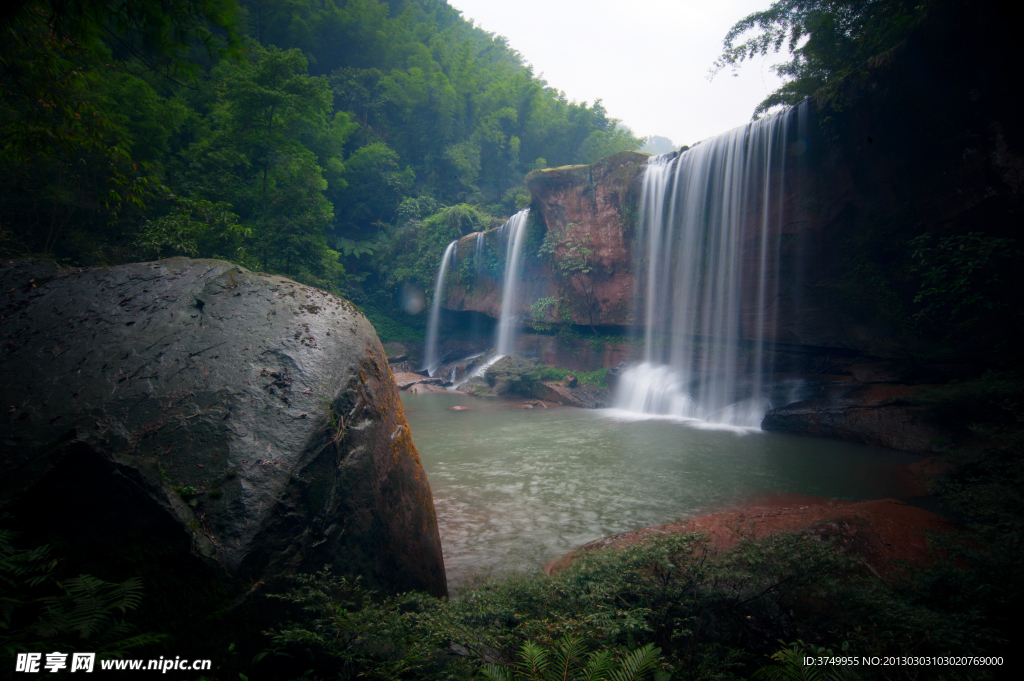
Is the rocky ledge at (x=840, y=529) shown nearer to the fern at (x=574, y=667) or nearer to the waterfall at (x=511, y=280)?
the fern at (x=574, y=667)

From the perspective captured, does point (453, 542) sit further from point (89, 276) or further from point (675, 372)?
point (675, 372)

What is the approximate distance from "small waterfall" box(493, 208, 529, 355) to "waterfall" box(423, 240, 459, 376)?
346 centimetres

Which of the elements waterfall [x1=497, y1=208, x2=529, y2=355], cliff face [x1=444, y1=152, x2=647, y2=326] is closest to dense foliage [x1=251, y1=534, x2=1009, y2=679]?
cliff face [x1=444, y1=152, x2=647, y2=326]

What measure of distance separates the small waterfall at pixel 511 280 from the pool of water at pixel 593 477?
30.7ft

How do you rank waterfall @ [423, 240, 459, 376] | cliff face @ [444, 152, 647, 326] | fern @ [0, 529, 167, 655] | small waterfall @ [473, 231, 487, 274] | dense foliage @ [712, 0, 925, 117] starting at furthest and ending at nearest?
waterfall @ [423, 240, 459, 376] < small waterfall @ [473, 231, 487, 274] < cliff face @ [444, 152, 647, 326] < dense foliage @ [712, 0, 925, 117] < fern @ [0, 529, 167, 655]

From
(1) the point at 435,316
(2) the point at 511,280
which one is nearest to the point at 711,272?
(2) the point at 511,280

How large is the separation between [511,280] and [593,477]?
14.3 metres

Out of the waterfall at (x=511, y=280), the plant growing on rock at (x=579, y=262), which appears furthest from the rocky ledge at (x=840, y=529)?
the waterfall at (x=511, y=280)

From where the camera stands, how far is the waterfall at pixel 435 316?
22891 millimetres

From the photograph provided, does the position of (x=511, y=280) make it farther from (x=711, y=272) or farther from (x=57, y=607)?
(x=57, y=607)

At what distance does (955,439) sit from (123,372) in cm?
1106

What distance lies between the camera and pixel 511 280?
2042cm

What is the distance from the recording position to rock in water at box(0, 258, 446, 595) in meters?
1.98

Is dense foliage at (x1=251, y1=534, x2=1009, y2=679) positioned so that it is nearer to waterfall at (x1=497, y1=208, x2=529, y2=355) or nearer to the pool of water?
the pool of water
